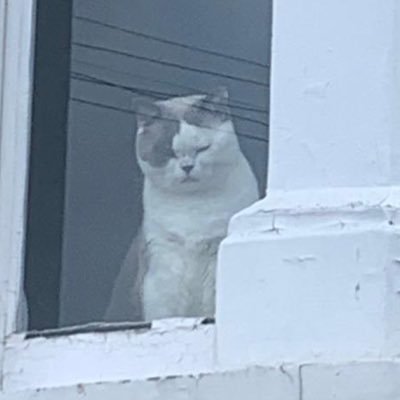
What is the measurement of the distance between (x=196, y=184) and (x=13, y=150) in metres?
0.33

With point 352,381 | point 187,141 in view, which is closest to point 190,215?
point 187,141

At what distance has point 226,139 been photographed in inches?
132

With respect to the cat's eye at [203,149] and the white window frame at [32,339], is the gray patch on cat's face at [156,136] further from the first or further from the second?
the white window frame at [32,339]

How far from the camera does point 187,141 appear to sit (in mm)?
3412

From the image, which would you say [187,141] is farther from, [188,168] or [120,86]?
[120,86]

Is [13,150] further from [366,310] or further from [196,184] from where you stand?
[366,310]

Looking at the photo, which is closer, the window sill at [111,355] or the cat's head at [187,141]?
the window sill at [111,355]

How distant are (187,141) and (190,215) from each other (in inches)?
6.1

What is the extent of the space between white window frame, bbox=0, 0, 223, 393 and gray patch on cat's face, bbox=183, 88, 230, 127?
0.98 feet

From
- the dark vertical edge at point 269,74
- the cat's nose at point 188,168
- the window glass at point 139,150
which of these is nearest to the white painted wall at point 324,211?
the dark vertical edge at point 269,74

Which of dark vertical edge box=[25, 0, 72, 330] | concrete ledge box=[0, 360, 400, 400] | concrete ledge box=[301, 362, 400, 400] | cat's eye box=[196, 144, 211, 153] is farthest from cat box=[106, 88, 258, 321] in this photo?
concrete ledge box=[301, 362, 400, 400]

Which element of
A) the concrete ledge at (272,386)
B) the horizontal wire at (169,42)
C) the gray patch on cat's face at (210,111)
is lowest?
the concrete ledge at (272,386)

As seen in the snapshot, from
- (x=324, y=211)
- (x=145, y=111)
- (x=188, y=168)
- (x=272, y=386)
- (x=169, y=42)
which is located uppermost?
(x=169, y=42)

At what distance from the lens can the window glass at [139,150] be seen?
130 inches
